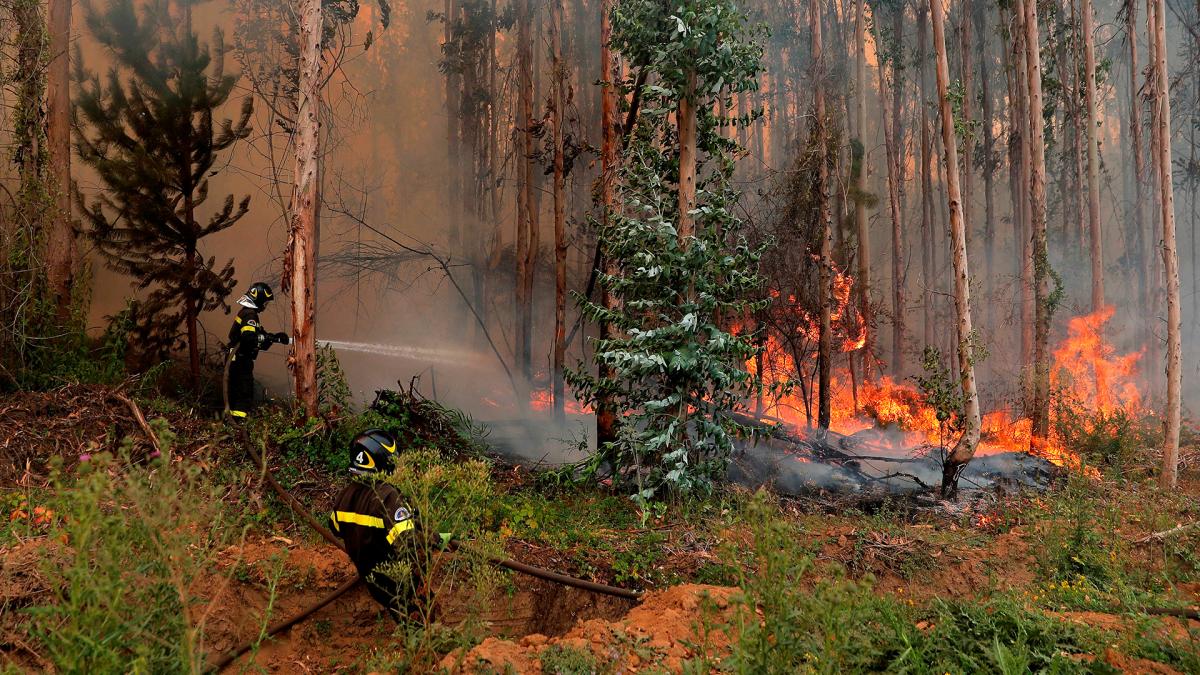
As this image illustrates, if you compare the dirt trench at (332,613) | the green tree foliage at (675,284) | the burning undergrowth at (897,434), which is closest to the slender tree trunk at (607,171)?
the green tree foliage at (675,284)

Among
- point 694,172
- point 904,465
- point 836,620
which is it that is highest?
point 694,172

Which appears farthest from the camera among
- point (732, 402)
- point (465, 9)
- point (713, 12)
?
point (465, 9)

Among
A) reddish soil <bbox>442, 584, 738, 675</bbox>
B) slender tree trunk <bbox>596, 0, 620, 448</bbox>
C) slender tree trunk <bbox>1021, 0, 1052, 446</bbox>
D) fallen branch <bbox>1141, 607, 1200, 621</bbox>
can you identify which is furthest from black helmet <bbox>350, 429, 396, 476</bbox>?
slender tree trunk <bbox>1021, 0, 1052, 446</bbox>

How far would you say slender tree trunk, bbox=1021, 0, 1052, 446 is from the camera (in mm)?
13805

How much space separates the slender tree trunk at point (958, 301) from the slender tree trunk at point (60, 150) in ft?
48.6

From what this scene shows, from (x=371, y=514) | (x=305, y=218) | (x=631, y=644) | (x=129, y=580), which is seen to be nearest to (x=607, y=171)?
(x=305, y=218)

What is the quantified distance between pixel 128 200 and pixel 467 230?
Answer: 528 inches

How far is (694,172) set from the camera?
9.54 meters

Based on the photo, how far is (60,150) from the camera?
1257cm

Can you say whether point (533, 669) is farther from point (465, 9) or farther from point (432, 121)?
point (432, 121)

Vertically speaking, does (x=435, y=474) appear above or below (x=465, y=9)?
below

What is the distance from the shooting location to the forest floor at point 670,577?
3.66 m

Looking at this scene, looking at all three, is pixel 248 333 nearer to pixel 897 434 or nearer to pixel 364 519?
pixel 364 519

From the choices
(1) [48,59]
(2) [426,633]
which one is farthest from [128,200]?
(2) [426,633]
